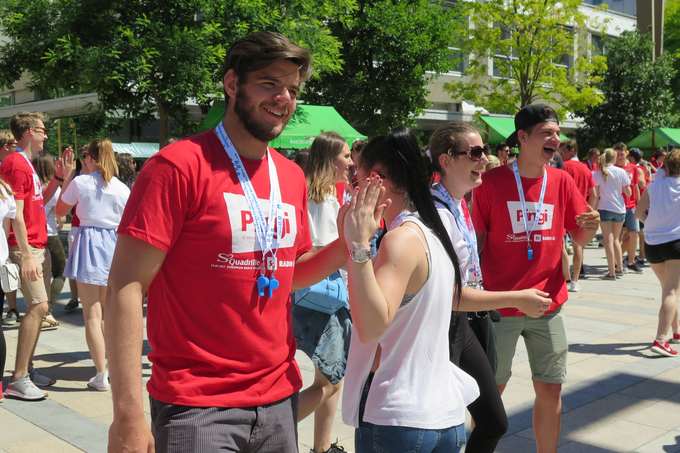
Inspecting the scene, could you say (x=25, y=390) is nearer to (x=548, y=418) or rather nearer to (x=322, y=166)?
(x=322, y=166)

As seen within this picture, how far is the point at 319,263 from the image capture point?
235cm

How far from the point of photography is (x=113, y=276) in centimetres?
180

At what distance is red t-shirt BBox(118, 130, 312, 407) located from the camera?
1833mm

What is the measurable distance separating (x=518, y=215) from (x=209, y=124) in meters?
9.82

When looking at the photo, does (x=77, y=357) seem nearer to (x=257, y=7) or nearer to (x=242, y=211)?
(x=242, y=211)

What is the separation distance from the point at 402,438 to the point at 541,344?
1.85m

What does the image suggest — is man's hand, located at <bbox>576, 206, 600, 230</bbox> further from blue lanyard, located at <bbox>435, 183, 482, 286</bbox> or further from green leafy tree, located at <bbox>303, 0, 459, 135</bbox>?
green leafy tree, located at <bbox>303, 0, 459, 135</bbox>

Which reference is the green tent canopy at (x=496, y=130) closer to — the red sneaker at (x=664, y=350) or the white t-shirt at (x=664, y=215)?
the white t-shirt at (x=664, y=215)

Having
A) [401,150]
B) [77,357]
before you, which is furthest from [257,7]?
[401,150]

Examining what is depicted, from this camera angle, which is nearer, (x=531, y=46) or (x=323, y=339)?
(x=323, y=339)

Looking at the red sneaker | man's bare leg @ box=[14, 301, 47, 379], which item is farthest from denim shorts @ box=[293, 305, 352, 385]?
the red sneaker

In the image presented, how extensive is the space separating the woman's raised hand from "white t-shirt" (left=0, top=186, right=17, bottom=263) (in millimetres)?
3602

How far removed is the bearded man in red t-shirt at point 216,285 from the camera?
5.88 ft

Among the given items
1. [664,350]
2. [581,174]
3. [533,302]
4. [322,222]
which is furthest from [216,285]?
[581,174]
